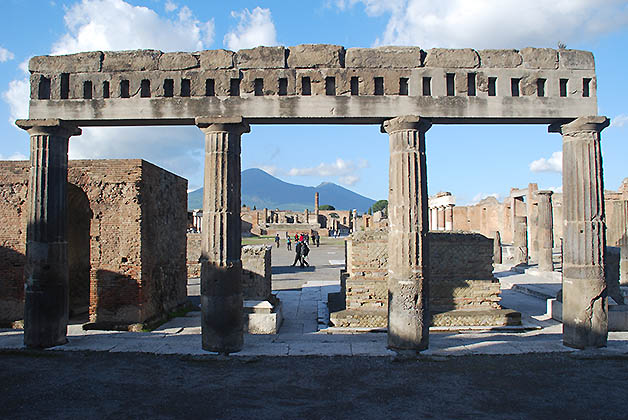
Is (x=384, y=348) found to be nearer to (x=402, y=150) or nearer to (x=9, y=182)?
(x=402, y=150)

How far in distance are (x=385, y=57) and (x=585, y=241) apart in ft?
14.7

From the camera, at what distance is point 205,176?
699cm

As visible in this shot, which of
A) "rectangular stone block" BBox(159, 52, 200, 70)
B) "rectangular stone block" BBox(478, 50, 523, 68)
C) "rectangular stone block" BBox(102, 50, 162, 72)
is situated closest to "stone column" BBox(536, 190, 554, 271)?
"rectangular stone block" BBox(478, 50, 523, 68)

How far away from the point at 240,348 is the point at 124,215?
13.7ft

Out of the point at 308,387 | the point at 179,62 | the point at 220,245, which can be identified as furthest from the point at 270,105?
the point at 308,387

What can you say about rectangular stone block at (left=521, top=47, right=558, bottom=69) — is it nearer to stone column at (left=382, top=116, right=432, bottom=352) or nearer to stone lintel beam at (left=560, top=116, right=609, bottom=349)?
stone lintel beam at (left=560, top=116, right=609, bottom=349)

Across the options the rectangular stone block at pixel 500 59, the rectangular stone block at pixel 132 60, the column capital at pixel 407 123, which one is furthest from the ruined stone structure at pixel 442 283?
the rectangular stone block at pixel 132 60

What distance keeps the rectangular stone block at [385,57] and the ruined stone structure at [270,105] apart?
0.06ft

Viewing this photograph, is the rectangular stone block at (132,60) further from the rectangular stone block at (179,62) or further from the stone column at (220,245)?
the stone column at (220,245)

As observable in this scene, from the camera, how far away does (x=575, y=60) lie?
23.7 ft

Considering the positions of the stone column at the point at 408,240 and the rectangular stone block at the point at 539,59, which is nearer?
the stone column at the point at 408,240

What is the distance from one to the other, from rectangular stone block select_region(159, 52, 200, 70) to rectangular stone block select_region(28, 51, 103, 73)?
1109mm

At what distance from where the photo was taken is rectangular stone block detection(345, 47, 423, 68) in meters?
7.07

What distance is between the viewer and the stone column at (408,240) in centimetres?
675
